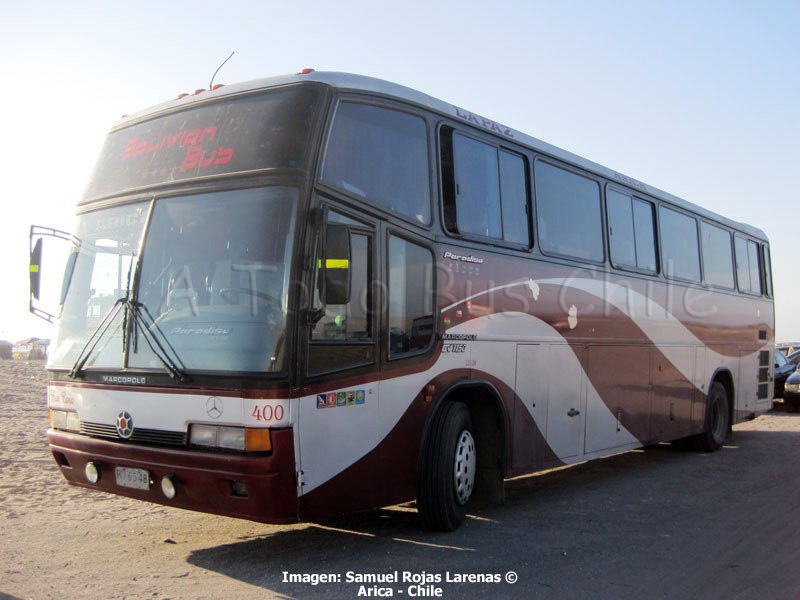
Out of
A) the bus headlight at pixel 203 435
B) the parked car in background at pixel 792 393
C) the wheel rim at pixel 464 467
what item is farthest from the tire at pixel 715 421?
the bus headlight at pixel 203 435

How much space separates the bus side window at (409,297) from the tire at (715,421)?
7.87 metres

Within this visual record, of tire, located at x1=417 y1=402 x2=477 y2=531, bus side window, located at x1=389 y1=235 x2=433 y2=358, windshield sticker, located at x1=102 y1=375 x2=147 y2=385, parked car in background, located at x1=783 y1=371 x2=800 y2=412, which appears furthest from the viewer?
parked car in background, located at x1=783 y1=371 x2=800 y2=412

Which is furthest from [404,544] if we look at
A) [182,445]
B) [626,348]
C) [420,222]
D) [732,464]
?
[732,464]

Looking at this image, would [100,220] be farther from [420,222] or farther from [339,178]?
[420,222]

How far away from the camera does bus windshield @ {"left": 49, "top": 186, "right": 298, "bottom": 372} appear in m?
5.71

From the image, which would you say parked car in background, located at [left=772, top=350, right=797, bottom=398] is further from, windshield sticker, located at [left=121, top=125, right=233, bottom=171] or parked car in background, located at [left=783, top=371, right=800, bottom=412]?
windshield sticker, located at [left=121, top=125, right=233, bottom=171]

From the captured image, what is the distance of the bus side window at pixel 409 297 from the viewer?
22.4ft

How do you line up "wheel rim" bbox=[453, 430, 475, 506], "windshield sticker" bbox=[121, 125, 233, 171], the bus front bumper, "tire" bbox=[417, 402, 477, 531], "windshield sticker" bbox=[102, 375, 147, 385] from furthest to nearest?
1. "wheel rim" bbox=[453, 430, 475, 506]
2. "tire" bbox=[417, 402, 477, 531]
3. "windshield sticker" bbox=[121, 125, 233, 171]
4. "windshield sticker" bbox=[102, 375, 147, 385]
5. the bus front bumper

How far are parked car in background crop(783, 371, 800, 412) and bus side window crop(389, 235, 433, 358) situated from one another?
17933 millimetres

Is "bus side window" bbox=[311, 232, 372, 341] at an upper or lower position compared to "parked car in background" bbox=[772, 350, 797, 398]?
upper

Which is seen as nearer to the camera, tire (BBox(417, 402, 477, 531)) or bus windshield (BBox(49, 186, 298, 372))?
bus windshield (BBox(49, 186, 298, 372))

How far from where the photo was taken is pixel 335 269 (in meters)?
5.83

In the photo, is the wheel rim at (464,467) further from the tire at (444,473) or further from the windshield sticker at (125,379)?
the windshield sticker at (125,379)

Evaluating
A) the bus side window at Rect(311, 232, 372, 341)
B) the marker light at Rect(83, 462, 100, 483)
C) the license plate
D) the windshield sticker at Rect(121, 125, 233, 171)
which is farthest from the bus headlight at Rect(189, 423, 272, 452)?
the windshield sticker at Rect(121, 125, 233, 171)
